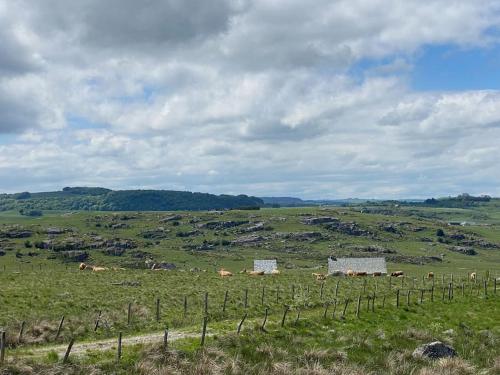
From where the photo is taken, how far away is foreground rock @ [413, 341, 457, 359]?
31297mm

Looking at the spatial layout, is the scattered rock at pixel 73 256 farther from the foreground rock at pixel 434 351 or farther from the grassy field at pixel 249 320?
the foreground rock at pixel 434 351

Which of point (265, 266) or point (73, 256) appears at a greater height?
point (265, 266)

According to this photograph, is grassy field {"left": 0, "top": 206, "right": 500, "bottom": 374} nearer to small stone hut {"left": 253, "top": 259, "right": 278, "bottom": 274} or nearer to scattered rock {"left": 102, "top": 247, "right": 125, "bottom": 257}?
small stone hut {"left": 253, "top": 259, "right": 278, "bottom": 274}

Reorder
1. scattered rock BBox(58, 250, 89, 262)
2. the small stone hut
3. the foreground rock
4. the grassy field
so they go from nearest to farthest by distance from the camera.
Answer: the grassy field, the foreground rock, the small stone hut, scattered rock BBox(58, 250, 89, 262)

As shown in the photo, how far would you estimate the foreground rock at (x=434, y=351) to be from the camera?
31297mm

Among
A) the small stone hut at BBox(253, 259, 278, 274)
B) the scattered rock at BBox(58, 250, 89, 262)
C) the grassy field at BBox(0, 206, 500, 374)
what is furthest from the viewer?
the scattered rock at BBox(58, 250, 89, 262)

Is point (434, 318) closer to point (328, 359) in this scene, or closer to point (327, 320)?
point (327, 320)

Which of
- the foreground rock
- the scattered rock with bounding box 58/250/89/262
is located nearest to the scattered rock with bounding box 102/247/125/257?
the scattered rock with bounding box 58/250/89/262

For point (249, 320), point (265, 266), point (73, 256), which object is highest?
point (249, 320)

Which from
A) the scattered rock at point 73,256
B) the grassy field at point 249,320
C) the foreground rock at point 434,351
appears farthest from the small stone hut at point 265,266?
the scattered rock at point 73,256

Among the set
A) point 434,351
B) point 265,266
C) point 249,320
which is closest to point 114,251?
point 265,266

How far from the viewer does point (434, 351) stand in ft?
104

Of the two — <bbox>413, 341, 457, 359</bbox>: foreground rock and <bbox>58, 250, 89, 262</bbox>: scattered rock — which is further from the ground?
<bbox>413, 341, 457, 359</bbox>: foreground rock

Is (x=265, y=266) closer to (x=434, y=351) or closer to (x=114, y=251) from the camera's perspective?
(x=434, y=351)
